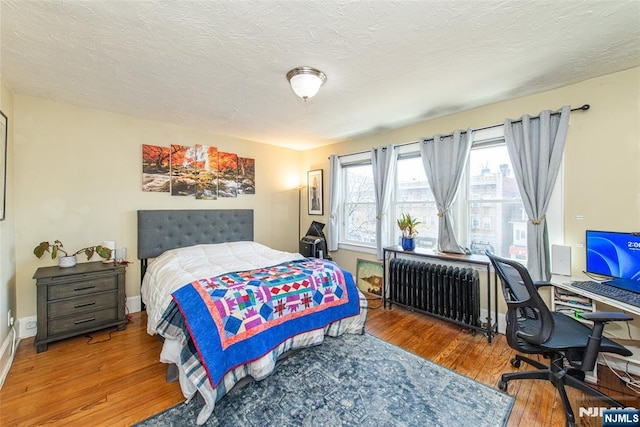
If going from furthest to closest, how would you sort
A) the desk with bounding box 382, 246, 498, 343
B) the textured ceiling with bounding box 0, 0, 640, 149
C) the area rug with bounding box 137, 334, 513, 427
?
1. the desk with bounding box 382, 246, 498, 343
2. the area rug with bounding box 137, 334, 513, 427
3. the textured ceiling with bounding box 0, 0, 640, 149

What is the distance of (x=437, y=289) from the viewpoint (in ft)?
10.1

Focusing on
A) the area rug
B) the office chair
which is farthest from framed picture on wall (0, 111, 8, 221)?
the office chair

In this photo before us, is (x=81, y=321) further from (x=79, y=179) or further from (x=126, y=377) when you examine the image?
(x=79, y=179)

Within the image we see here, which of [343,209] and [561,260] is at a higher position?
[343,209]

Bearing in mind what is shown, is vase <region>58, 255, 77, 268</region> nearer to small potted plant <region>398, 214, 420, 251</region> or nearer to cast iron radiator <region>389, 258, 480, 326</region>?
cast iron radiator <region>389, 258, 480, 326</region>

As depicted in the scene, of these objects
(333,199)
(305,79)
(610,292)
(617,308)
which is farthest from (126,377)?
(617,308)

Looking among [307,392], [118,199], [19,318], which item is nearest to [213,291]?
[307,392]

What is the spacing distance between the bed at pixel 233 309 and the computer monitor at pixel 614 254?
2.12 metres

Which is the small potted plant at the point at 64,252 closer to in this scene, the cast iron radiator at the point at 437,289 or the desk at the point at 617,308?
the cast iron radiator at the point at 437,289

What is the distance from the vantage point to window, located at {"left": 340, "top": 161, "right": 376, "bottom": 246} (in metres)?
4.27

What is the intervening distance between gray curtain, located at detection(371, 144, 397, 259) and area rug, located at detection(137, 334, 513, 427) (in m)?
1.84

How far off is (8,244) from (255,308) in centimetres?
253

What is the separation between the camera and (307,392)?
189 centimetres

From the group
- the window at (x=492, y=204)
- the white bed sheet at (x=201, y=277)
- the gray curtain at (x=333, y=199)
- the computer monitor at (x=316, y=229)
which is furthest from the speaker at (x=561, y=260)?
the computer monitor at (x=316, y=229)
